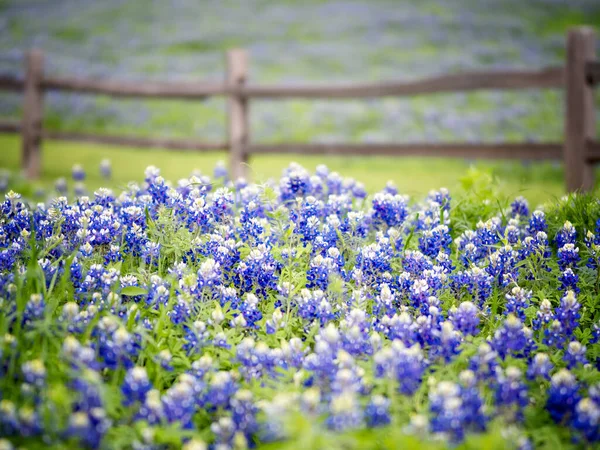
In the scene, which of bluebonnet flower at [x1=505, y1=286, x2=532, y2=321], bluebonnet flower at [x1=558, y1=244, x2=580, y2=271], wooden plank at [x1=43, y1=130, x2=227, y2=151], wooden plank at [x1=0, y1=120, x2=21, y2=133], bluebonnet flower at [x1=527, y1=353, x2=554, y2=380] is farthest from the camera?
wooden plank at [x1=0, y1=120, x2=21, y2=133]

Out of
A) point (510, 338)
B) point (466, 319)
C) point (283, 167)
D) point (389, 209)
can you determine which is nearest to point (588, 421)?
point (510, 338)

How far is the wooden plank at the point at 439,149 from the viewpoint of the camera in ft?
18.1

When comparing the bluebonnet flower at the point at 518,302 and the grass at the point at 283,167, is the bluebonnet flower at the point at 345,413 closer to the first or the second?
the bluebonnet flower at the point at 518,302

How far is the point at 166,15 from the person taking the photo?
983 inches

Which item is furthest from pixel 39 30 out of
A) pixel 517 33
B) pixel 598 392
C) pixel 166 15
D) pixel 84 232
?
pixel 598 392

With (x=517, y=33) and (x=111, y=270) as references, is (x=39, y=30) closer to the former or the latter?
(x=517, y=33)

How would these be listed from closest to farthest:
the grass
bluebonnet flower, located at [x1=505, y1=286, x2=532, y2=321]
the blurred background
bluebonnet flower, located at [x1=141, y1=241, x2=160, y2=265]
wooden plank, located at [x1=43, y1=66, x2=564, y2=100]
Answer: bluebonnet flower, located at [x1=505, y1=286, x2=532, y2=321], bluebonnet flower, located at [x1=141, y1=241, x2=160, y2=265], wooden plank, located at [x1=43, y1=66, x2=564, y2=100], the grass, the blurred background

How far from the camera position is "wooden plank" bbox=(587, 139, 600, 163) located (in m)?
5.23

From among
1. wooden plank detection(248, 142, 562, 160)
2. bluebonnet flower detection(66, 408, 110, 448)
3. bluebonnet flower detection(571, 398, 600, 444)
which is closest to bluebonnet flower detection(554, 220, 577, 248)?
bluebonnet flower detection(571, 398, 600, 444)

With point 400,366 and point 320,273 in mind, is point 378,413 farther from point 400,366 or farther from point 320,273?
point 320,273

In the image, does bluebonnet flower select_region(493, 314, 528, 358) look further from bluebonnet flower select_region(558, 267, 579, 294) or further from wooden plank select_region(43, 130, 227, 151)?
wooden plank select_region(43, 130, 227, 151)

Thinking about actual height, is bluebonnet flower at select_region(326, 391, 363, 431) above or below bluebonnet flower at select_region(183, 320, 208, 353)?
below

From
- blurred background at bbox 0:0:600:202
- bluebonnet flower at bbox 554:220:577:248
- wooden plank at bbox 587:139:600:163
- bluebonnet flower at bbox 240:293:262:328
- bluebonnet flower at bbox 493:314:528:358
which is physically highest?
blurred background at bbox 0:0:600:202

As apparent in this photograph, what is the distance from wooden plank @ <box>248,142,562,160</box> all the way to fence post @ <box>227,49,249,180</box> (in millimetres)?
171
